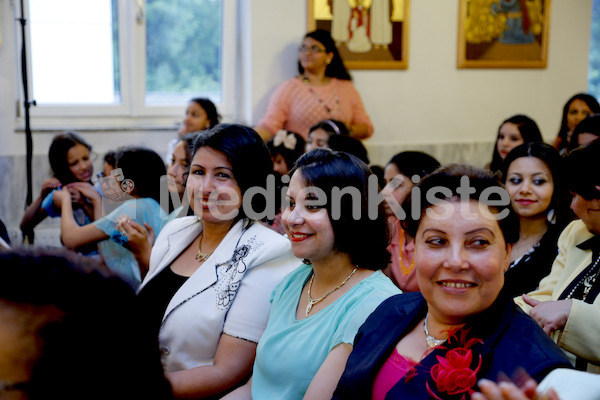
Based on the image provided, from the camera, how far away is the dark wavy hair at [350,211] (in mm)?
1896

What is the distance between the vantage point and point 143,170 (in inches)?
122

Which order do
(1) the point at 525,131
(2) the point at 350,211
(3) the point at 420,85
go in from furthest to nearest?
(3) the point at 420,85 < (1) the point at 525,131 < (2) the point at 350,211

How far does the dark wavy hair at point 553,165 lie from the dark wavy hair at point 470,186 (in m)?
1.28

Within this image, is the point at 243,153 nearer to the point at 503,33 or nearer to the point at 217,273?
the point at 217,273

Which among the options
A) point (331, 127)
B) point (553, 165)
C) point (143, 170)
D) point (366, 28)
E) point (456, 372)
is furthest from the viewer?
point (366, 28)

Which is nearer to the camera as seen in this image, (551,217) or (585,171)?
(585,171)

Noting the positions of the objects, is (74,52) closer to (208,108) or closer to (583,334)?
(208,108)

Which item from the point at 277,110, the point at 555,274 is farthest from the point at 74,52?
the point at 555,274

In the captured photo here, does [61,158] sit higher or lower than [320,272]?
higher

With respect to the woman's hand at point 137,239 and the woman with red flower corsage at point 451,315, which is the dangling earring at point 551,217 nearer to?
the woman with red flower corsage at point 451,315

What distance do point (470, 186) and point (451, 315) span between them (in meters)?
0.30

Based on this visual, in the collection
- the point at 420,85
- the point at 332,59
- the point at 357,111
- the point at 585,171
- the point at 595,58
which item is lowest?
the point at 585,171

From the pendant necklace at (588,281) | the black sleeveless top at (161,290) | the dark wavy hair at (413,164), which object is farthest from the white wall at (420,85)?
the pendant necklace at (588,281)

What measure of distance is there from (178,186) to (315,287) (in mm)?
1351
